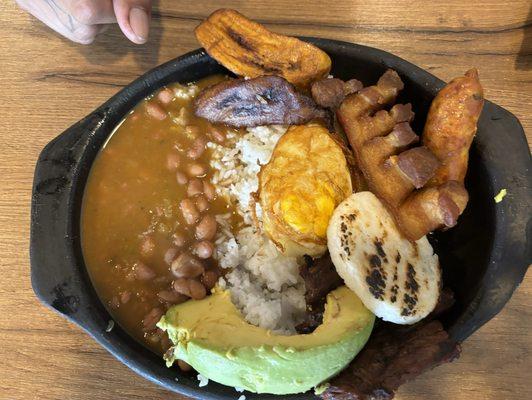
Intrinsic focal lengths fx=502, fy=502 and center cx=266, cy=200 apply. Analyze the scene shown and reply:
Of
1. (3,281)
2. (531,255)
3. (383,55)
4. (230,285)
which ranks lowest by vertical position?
(3,281)

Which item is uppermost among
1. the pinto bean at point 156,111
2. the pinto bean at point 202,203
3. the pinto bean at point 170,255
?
the pinto bean at point 156,111

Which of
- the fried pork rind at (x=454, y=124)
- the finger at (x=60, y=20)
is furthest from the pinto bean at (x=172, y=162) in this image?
the fried pork rind at (x=454, y=124)

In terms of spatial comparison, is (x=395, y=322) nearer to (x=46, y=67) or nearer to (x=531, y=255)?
(x=531, y=255)

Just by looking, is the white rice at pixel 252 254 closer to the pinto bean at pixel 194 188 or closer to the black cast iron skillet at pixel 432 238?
the pinto bean at pixel 194 188

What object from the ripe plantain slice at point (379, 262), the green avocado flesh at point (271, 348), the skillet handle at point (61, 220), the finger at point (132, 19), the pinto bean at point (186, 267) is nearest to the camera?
the green avocado flesh at point (271, 348)

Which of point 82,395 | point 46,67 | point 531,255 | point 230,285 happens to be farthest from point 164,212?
point 531,255

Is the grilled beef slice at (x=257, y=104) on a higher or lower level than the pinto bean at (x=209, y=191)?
higher

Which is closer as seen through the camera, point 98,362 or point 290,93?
point 290,93

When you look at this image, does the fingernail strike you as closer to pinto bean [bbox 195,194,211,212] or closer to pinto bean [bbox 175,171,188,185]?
pinto bean [bbox 175,171,188,185]
